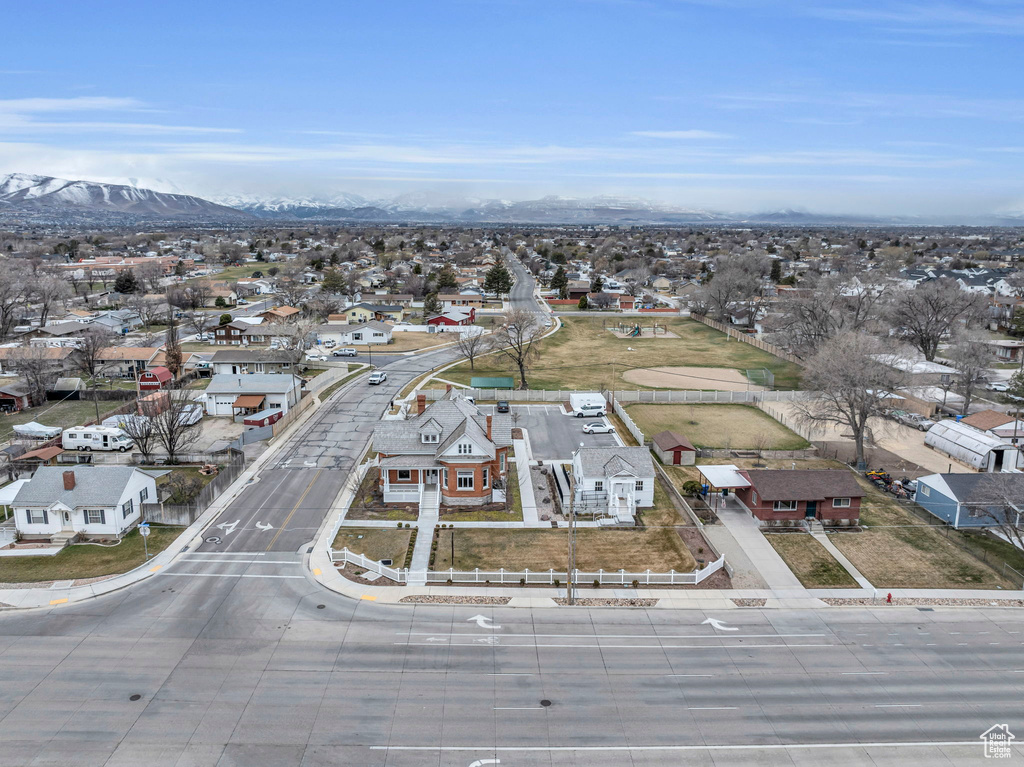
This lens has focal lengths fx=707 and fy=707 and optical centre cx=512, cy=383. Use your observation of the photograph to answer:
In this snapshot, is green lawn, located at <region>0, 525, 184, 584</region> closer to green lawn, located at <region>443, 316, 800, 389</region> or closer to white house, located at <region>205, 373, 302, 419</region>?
white house, located at <region>205, 373, 302, 419</region>

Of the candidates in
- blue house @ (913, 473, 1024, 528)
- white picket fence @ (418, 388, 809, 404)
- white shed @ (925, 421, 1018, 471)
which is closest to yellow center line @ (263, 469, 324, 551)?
white picket fence @ (418, 388, 809, 404)

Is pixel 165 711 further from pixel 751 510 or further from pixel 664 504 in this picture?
pixel 751 510

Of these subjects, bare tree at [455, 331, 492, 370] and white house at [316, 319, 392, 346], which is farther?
white house at [316, 319, 392, 346]

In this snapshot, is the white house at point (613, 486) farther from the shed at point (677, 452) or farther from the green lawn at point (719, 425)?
the green lawn at point (719, 425)

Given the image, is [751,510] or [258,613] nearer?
[258,613]

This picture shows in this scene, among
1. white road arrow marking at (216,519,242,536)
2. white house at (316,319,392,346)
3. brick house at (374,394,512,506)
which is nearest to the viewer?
white road arrow marking at (216,519,242,536)

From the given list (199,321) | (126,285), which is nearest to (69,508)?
(199,321)

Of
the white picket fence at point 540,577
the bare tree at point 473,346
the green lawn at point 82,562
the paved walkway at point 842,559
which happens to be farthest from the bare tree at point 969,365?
the green lawn at point 82,562

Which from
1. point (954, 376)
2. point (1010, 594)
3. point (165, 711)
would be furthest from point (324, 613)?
point (954, 376)
